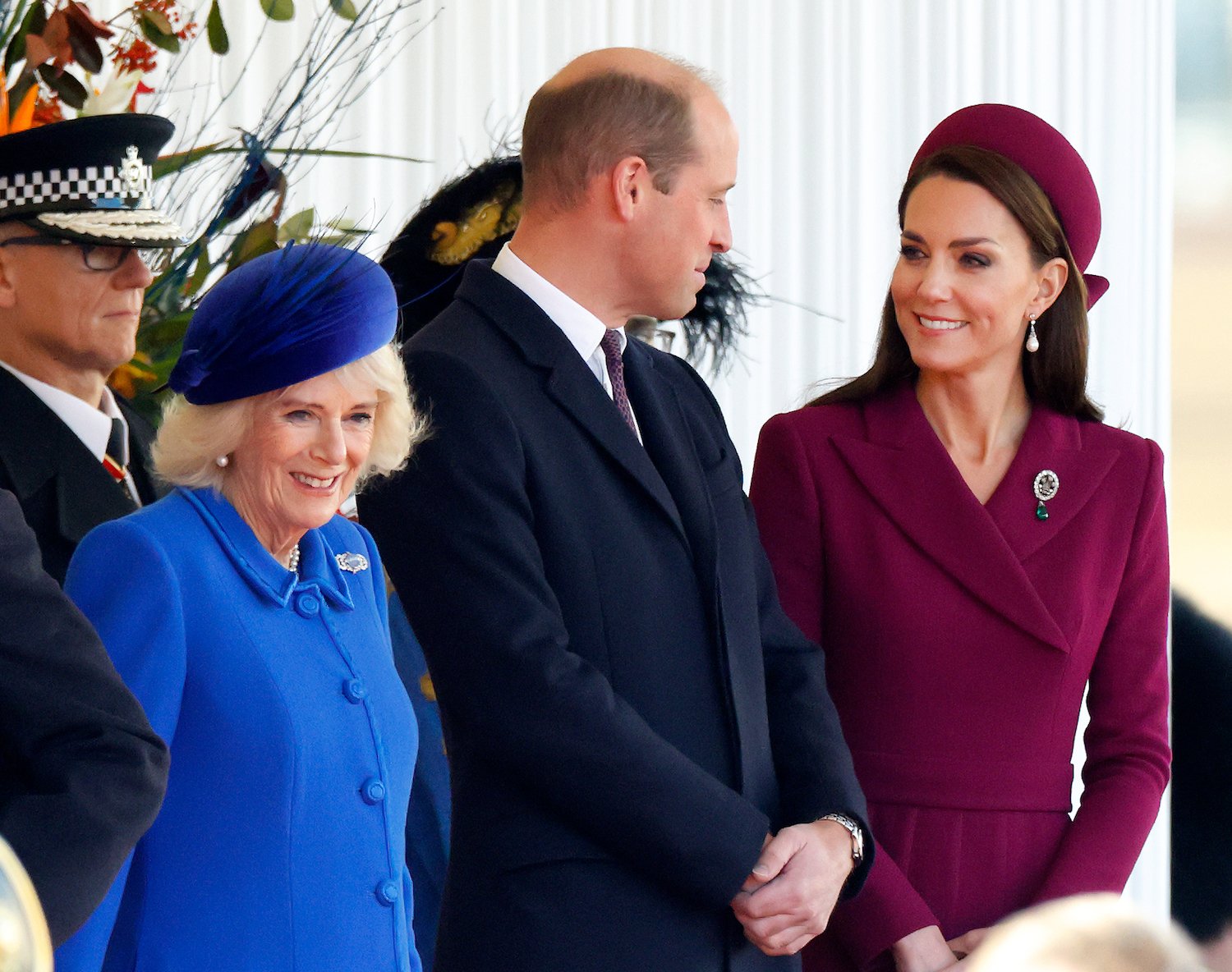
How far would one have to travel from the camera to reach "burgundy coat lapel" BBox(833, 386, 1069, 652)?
85.4 inches

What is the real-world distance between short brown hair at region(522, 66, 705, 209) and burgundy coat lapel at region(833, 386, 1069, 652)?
0.49 metres

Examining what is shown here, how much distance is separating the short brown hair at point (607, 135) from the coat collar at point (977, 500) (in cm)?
49

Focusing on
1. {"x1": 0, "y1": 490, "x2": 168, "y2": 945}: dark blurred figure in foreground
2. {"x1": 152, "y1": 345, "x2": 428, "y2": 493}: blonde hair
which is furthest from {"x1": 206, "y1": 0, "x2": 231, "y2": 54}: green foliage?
{"x1": 0, "y1": 490, "x2": 168, "y2": 945}: dark blurred figure in foreground

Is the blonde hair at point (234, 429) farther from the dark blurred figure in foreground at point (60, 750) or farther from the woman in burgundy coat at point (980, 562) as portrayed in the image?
the woman in burgundy coat at point (980, 562)

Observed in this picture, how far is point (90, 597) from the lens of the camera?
5.21 feet

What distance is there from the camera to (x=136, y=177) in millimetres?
2027

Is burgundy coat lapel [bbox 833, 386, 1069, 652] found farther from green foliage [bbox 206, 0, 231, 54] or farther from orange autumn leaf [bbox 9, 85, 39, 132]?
orange autumn leaf [bbox 9, 85, 39, 132]

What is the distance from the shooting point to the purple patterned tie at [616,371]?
199cm

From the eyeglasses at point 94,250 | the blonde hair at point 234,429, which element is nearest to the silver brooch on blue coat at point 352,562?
the blonde hair at point 234,429

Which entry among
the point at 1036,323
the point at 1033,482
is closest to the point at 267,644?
the point at 1033,482

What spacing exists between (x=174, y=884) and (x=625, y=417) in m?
0.71

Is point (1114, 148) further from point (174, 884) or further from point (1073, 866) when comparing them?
point (174, 884)

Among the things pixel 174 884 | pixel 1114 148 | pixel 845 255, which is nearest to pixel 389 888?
pixel 174 884

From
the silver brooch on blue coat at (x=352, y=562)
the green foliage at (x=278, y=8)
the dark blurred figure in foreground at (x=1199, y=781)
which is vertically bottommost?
the dark blurred figure in foreground at (x=1199, y=781)
